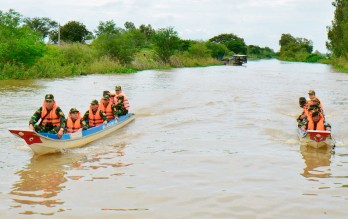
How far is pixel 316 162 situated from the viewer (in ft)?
34.3

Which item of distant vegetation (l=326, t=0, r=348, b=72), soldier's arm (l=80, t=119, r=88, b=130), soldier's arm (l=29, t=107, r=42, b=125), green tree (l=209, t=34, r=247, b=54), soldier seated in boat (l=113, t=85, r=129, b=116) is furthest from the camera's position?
green tree (l=209, t=34, r=247, b=54)

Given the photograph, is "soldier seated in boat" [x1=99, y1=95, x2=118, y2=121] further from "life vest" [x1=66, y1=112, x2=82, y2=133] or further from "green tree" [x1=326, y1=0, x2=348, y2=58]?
"green tree" [x1=326, y1=0, x2=348, y2=58]

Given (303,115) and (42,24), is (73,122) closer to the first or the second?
(303,115)

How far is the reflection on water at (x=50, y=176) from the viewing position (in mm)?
7324

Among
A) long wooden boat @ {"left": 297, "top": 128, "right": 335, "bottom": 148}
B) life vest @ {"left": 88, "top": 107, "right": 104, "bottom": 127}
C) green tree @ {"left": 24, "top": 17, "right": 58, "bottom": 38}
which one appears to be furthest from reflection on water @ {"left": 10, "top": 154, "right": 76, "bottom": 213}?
green tree @ {"left": 24, "top": 17, "right": 58, "bottom": 38}

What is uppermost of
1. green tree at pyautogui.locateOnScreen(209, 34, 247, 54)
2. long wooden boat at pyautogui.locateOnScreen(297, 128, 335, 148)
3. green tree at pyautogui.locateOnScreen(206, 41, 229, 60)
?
green tree at pyautogui.locateOnScreen(209, 34, 247, 54)

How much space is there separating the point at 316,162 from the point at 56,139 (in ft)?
20.7

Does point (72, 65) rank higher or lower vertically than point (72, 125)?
higher

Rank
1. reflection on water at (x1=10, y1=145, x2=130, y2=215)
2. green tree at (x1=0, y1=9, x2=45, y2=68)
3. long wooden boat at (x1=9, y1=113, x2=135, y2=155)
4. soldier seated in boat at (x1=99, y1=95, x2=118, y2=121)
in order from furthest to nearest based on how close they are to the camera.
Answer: green tree at (x1=0, y1=9, x2=45, y2=68) < soldier seated in boat at (x1=99, y1=95, x2=118, y2=121) < long wooden boat at (x1=9, y1=113, x2=135, y2=155) < reflection on water at (x1=10, y1=145, x2=130, y2=215)

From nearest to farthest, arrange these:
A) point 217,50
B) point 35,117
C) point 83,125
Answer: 1. point 35,117
2. point 83,125
3. point 217,50

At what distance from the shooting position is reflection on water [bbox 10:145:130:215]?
7324mm

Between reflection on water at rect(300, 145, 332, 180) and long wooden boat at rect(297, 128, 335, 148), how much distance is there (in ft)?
0.43

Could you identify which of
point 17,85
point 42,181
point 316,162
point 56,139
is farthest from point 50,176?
point 17,85

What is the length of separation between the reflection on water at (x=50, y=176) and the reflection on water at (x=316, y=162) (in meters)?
4.16
